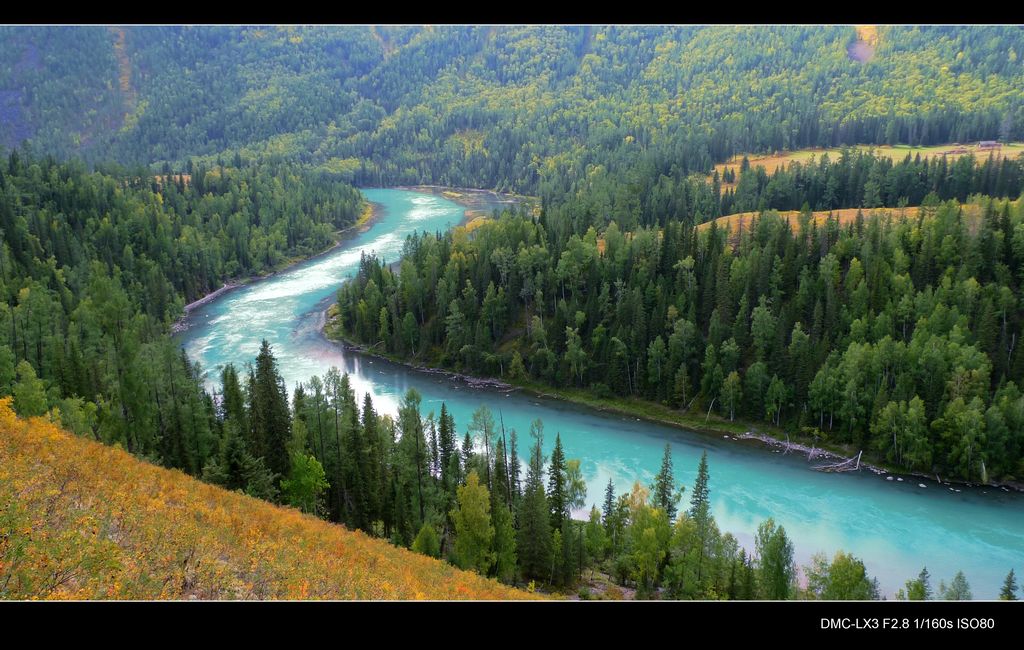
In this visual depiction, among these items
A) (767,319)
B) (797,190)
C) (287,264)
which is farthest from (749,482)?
(287,264)

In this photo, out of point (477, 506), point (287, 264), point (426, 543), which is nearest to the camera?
point (426, 543)

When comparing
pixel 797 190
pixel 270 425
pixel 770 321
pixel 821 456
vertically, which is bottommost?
pixel 821 456

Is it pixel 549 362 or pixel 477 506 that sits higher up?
pixel 477 506

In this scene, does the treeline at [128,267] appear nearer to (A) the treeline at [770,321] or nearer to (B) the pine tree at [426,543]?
(B) the pine tree at [426,543]

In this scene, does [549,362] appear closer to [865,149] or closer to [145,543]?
[145,543]

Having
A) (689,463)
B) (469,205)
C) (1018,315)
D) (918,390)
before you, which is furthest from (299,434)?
→ (469,205)

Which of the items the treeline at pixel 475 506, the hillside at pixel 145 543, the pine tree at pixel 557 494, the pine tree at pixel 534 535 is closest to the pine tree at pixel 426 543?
the treeline at pixel 475 506
